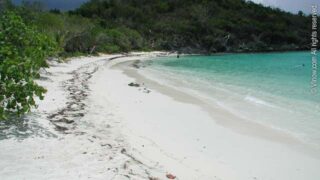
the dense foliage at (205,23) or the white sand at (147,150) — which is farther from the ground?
the dense foliage at (205,23)

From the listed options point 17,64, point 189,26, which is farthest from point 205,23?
point 17,64

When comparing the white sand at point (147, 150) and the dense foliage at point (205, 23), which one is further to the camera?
the dense foliage at point (205, 23)

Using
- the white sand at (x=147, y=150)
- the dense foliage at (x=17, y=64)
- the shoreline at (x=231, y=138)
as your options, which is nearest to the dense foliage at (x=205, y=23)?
the shoreline at (x=231, y=138)

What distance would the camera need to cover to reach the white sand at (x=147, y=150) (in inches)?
271

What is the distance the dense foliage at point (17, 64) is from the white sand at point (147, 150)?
0.85 meters

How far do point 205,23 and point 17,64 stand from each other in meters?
97.5

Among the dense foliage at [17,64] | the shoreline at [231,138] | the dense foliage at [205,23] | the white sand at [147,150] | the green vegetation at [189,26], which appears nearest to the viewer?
the white sand at [147,150]

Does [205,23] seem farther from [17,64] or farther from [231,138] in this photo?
[17,64]

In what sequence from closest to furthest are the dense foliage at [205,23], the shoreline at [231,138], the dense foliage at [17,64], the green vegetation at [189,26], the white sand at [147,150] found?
1. the white sand at [147,150]
2. the shoreline at [231,138]
3. the dense foliage at [17,64]
4. the green vegetation at [189,26]
5. the dense foliage at [205,23]

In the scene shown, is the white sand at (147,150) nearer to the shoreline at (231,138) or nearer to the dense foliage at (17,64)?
the shoreline at (231,138)

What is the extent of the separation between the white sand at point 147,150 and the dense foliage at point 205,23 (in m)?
73.5

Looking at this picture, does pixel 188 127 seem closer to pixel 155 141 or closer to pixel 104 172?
pixel 155 141

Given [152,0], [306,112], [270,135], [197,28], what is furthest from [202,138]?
[152,0]

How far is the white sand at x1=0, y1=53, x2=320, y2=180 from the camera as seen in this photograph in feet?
22.6
